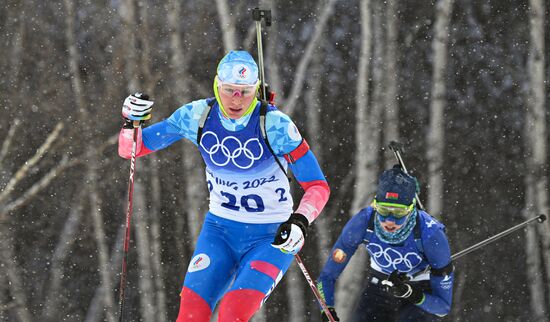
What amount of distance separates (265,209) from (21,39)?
14.6 feet

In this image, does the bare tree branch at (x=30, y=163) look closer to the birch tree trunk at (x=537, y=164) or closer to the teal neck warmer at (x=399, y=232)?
the teal neck warmer at (x=399, y=232)

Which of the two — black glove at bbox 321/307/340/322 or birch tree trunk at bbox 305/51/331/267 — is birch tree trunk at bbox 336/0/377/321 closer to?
birch tree trunk at bbox 305/51/331/267

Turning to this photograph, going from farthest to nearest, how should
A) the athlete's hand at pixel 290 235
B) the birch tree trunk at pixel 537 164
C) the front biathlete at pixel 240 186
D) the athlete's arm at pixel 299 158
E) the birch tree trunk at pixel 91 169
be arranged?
the birch tree trunk at pixel 537 164
the birch tree trunk at pixel 91 169
the athlete's arm at pixel 299 158
the front biathlete at pixel 240 186
the athlete's hand at pixel 290 235

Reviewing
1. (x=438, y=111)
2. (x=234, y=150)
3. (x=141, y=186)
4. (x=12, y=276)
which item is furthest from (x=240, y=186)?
(x=12, y=276)

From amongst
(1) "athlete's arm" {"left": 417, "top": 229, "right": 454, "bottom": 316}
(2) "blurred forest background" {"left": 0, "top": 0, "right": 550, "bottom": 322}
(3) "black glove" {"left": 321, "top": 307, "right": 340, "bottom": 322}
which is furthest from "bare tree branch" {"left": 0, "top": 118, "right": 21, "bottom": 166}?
(1) "athlete's arm" {"left": 417, "top": 229, "right": 454, "bottom": 316}

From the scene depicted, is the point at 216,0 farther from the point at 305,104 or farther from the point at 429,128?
the point at 429,128

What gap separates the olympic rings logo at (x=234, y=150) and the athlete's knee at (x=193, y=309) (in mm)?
649

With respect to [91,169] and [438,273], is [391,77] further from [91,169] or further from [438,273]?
[438,273]

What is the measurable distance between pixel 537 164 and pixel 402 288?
166 inches

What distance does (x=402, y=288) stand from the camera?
13.7 feet

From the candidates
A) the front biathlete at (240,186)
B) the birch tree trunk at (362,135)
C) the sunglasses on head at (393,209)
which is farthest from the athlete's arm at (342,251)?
the birch tree trunk at (362,135)

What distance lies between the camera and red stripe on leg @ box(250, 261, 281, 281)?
371 centimetres

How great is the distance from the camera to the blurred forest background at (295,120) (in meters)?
7.56

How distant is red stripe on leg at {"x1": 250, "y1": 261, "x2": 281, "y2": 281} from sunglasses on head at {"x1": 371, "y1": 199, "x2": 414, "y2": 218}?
74cm
